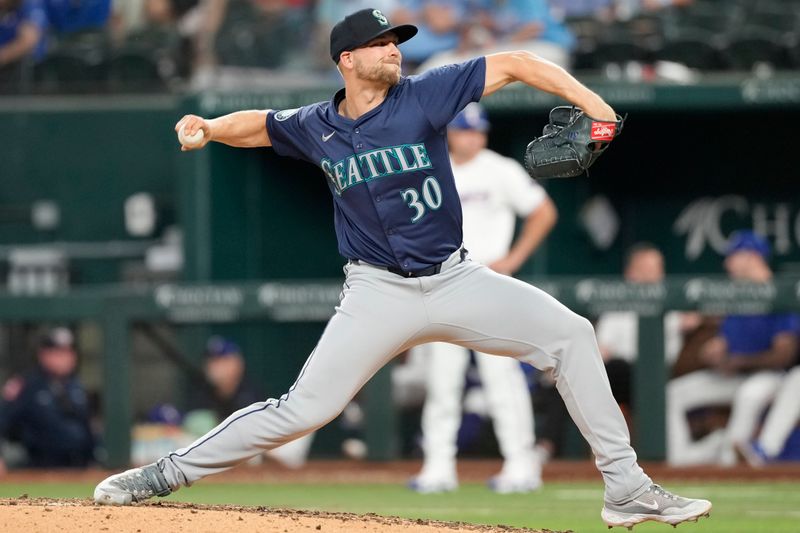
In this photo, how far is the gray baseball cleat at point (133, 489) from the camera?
4.63m

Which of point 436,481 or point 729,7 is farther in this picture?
point 729,7

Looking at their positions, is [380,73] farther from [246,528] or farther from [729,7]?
[729,7]

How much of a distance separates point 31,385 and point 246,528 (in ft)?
15.8

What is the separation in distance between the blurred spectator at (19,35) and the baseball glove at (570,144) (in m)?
7.11

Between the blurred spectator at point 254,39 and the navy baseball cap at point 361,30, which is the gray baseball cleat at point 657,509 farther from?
the blurred spectator at point 254,39

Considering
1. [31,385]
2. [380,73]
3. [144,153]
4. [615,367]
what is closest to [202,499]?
[31,385]

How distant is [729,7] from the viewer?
11602 mm

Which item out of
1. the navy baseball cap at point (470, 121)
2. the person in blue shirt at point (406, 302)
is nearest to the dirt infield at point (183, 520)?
the person in blue shirt at point (406, 302)

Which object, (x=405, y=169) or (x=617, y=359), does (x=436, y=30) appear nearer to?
(x=617, y=359)

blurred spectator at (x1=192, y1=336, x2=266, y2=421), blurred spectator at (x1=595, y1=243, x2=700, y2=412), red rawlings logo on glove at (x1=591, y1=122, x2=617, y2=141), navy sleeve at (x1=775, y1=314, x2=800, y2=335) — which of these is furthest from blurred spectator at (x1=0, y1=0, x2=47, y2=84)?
red rawlings logo on glove at (x1=591, y1=122, x2=617, y2=141)

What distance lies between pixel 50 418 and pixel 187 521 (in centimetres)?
Result: 460

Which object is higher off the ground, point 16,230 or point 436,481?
point 16,230

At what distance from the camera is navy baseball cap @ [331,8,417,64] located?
4621mm

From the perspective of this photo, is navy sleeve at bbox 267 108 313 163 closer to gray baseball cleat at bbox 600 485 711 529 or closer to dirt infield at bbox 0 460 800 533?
dirt infield at bbox 0 460 800 533
